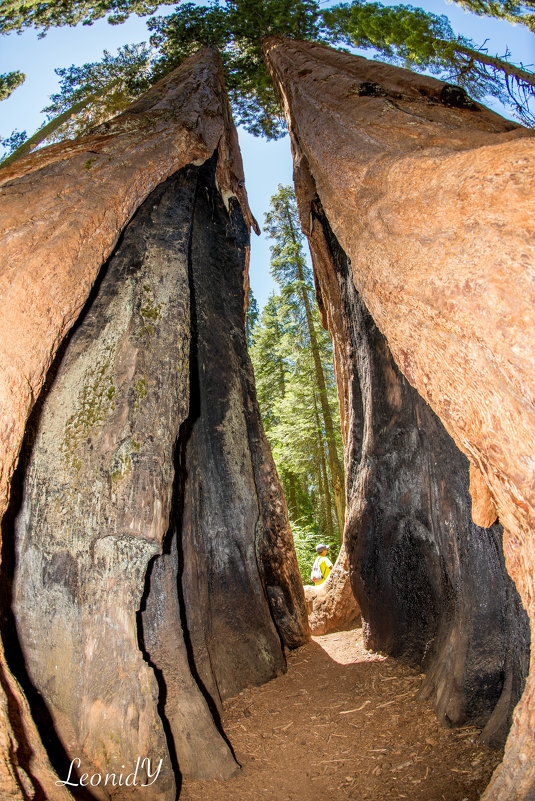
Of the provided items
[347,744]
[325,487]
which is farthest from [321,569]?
[325,487]

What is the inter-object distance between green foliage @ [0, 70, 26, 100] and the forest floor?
7.96m

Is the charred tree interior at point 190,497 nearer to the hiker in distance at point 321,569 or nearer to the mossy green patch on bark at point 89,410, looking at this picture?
the mossy green patch on bark at point 89,410

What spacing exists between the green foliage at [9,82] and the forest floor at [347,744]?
7.96 meters

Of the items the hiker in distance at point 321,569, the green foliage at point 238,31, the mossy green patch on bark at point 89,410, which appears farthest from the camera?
the hiker in distance at point 321,569

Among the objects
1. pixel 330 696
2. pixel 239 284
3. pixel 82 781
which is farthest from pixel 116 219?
pixel 330 696

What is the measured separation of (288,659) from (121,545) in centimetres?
294

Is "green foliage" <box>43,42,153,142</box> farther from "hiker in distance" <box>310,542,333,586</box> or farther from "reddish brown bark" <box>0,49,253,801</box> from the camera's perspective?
"hiker in distance" <box>310,542,333,586</box>

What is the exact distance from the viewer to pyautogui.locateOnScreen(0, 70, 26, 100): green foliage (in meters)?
5.98

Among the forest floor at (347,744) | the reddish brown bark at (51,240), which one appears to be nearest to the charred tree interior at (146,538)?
the forest floor at (347,744)

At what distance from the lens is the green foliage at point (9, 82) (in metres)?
5.98

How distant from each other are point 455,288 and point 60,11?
7.49m

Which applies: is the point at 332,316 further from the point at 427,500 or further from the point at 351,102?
the point at 427,500

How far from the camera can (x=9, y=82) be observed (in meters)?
6.01

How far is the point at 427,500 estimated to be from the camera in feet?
13.5
